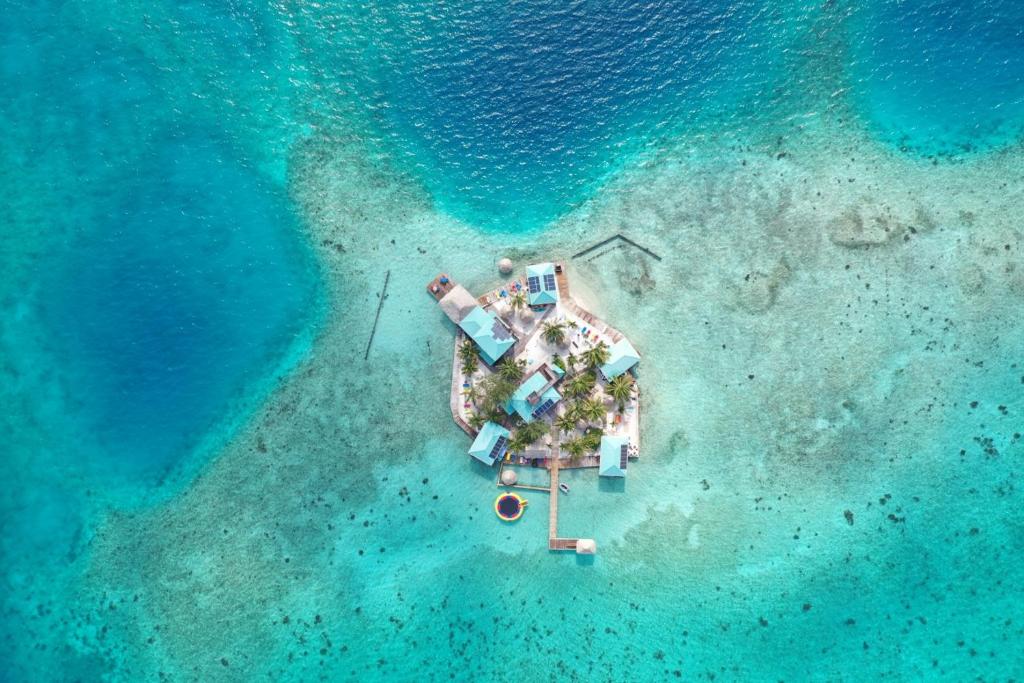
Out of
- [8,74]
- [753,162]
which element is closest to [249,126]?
[8,74]

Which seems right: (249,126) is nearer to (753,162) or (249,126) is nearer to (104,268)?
(104,268)

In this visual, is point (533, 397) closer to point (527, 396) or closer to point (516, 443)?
point (527, 396)

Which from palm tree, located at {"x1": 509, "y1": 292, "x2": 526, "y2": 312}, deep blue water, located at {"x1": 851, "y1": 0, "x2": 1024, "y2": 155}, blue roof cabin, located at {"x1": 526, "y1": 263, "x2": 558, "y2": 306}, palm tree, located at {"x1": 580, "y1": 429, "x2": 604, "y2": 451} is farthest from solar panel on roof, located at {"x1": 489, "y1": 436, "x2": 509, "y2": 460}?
deep blue water, located at {"x1": 851, "y1": 0, "x2": 1024, "y2": 155}

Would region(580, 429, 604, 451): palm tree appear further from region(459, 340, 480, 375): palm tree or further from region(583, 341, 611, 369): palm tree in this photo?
region(459, 340, 480, 375): palm tree

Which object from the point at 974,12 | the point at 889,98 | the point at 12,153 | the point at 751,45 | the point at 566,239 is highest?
the point at 974,12

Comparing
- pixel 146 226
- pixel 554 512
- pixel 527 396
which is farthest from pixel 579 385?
pixel 146 226

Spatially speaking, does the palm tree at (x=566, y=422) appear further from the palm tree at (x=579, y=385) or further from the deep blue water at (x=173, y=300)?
the deep blue water at (x=173, y=300)

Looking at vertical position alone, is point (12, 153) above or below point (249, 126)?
below

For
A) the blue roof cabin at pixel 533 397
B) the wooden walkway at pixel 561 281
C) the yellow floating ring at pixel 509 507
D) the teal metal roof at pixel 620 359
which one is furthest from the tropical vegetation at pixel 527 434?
the wooden walkway at pixel 561 281
